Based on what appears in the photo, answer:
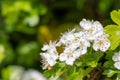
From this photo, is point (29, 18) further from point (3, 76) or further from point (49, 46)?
point (49, 46)

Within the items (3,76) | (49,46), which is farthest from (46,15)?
(49,46)

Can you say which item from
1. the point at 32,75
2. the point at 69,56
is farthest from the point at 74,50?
the point at 32,75

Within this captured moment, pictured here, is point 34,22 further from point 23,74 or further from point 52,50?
point 52,50

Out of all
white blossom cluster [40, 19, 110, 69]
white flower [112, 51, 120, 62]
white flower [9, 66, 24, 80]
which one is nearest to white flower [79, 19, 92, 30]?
white blossom cluster [40, 19, 110, 69]

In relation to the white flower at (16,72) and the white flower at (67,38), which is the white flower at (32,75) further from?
the white flower at (67,38)

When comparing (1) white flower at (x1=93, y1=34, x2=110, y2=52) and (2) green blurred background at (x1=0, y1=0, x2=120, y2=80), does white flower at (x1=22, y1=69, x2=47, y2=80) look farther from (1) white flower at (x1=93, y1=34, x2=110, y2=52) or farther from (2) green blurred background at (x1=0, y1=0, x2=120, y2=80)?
(1) white flower at (x1=93, y1=34, x2=110, y2=52)

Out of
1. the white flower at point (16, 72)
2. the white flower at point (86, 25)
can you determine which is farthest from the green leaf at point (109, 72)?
the white flower at point (16, 72)
